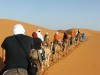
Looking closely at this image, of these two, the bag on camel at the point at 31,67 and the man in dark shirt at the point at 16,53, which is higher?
the man in dark shirt at the point at 16,53

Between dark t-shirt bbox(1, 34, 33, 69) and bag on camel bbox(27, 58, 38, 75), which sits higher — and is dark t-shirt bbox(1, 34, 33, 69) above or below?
above

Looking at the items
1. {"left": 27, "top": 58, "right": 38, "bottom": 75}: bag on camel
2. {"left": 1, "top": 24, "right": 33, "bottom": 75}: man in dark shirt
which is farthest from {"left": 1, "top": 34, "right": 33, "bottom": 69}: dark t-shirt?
{"left": 27, "top": 58, "right": 38, "bottom": 75}: bag on camel

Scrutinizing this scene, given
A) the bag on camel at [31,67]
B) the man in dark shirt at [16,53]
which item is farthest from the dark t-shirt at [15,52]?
the bag on camel at [31,67]

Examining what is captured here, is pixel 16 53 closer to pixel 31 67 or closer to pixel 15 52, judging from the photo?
pixel 15 52

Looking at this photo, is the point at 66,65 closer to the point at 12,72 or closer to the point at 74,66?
the point at 74,66

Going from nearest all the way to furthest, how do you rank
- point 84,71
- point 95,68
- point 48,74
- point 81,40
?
point 48,74
point 84,71
point 95,68
point 81,40

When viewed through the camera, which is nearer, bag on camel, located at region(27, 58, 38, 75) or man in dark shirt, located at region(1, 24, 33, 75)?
man in dark shirt, located at region(1, 24, 33, 75)

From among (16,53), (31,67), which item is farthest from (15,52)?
(31,67)

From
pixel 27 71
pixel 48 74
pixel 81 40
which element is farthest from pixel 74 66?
Result: pixel 81 40

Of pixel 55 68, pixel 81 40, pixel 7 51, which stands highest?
pixel 7 51

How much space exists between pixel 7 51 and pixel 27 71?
0.66m

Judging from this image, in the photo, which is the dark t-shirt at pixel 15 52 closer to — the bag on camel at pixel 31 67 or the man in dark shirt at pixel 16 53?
the man in dark shirt at pixel 16 53

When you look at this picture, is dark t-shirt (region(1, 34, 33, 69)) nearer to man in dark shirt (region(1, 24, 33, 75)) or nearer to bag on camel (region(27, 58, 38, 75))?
man in dark shirt (region(1, 24, 33, 75))

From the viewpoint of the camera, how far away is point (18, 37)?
297 inches
